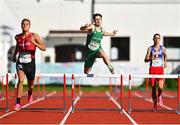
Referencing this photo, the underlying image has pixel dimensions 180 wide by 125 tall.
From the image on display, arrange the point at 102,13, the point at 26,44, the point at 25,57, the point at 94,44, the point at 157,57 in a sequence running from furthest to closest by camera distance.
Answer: the point at 102,13 < the point at 157,57 < the point at 25,57 < the point at 26,44 < the point at 94,44

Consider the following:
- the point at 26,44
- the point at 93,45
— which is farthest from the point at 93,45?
the point at 26,44

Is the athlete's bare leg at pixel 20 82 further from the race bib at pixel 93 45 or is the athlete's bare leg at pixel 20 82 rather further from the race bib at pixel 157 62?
the race bib at pixel 157 62

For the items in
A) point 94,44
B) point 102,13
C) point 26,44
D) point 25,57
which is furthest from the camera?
point 102,13

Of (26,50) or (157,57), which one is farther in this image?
(157,57)

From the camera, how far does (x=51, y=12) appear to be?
118ft

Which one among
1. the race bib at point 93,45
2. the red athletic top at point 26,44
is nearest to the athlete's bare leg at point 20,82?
the red athletic top at point 26,44

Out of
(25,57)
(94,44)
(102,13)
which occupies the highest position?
(102,13)

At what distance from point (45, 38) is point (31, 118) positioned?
2370 centimetres

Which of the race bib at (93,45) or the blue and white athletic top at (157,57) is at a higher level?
the race bib at (93,45)

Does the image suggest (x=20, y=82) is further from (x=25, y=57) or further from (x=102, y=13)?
(x=102, y=13)

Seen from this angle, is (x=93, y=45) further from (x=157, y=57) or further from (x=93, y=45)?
(x=157, y=57)

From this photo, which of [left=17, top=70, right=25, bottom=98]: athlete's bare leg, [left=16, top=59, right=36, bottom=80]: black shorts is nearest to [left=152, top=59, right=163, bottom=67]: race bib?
[left=16, top=59, right=36, bottom=80]: black shorts

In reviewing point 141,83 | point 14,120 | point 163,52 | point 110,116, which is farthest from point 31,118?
point 141,83

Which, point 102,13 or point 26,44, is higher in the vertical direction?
point 102,13
